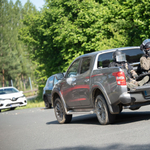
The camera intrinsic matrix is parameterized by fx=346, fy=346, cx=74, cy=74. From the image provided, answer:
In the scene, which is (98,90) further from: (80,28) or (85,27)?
(80,28)

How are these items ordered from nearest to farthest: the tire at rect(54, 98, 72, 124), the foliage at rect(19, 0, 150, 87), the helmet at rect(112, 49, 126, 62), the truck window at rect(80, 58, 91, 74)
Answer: the helmet at rect(112, 49, 126, 62)
the truck window at rect(80, 58, 91, 74)
the tire at rect(54, 98, 72, 124)
the foliage at rect(19, 0, 150, 87)

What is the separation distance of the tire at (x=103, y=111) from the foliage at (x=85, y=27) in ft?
38.0

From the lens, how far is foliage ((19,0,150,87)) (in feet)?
70.3

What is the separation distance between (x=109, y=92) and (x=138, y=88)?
0.67 meters

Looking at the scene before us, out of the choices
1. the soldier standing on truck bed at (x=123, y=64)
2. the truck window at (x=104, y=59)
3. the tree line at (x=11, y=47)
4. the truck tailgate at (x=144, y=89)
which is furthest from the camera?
the tree line at (x=11, y=47)

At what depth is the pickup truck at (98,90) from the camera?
7.50 metres

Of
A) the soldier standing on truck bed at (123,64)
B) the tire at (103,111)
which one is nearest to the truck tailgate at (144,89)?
the soldier standing on truck bed at (123,64)

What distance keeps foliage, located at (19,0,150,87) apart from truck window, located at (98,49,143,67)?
398 inches

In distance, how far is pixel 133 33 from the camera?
73.9ft

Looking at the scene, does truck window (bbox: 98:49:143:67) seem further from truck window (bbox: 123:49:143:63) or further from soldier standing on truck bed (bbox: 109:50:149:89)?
soldier standing on truck bed (bbox: 109:50:149:89)

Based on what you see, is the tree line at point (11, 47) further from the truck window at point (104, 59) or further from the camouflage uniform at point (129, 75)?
the camouflage uniform at point (129, 75)

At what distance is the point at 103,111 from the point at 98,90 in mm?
523

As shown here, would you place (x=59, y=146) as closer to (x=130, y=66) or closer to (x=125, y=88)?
(x=125, y=88)

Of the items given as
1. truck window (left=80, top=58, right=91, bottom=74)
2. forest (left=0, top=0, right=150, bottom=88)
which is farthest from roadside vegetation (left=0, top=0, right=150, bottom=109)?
truck window (left=80, top=58, right=91, bottom=74)
